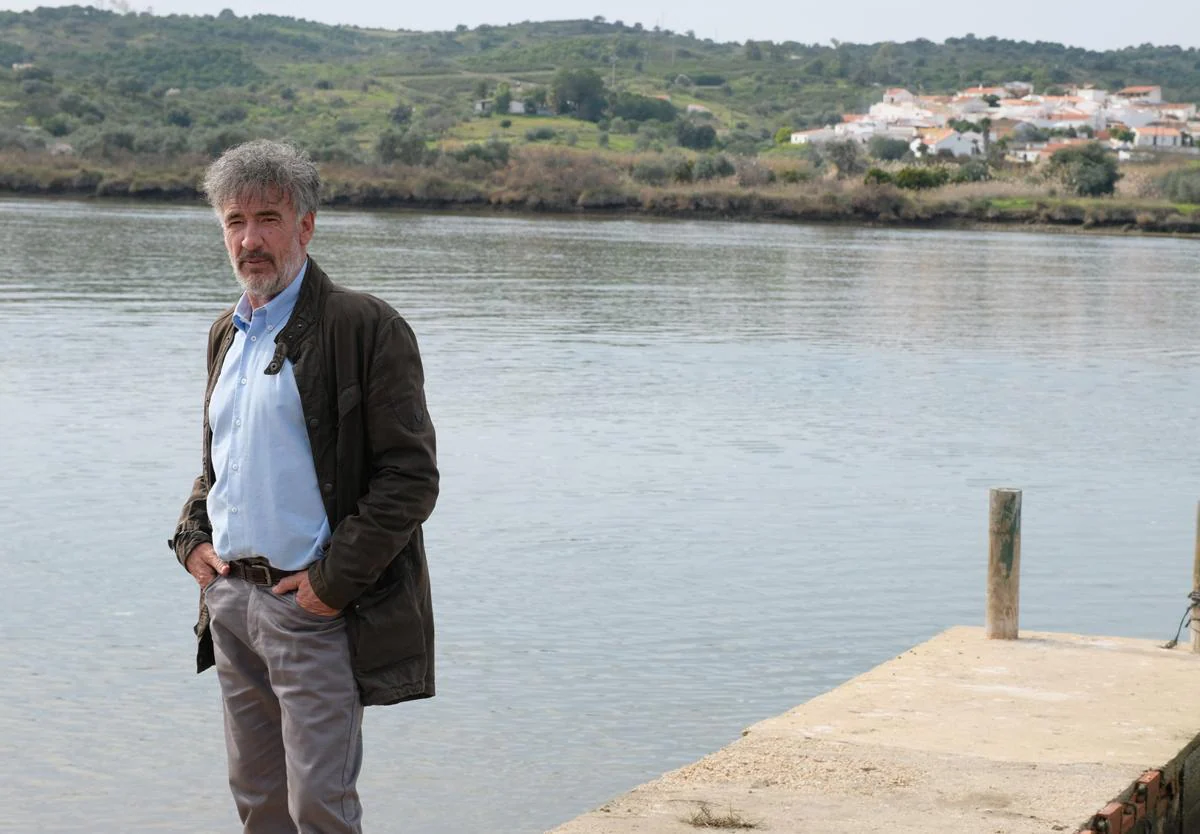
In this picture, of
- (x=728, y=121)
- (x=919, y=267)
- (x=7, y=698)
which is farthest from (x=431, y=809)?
(x=728, y=121)

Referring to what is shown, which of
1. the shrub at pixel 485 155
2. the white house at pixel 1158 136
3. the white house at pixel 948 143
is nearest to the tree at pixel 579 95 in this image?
the white house at pixel 948 143

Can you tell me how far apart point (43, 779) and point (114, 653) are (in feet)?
6.37

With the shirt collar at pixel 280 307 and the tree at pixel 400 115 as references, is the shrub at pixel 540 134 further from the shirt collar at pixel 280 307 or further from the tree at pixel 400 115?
the shirt collar at pixel 280 307

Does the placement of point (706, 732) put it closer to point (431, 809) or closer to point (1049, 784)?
point (431, 809)

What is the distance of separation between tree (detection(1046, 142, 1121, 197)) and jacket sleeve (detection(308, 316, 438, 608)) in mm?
86970

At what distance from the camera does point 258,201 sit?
13.9 feet

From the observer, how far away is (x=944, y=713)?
7.09m

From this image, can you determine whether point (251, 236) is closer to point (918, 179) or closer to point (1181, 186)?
point (918, 179)

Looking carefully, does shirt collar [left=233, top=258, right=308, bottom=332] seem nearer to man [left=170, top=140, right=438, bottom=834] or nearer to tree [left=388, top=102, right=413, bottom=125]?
man [left=170, top=140, right=438, bottom=834]

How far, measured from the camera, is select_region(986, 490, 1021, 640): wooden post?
8.57 meters

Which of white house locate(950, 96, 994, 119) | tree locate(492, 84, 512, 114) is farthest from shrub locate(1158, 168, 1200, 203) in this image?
white house locate(950, 96, 994, 119)

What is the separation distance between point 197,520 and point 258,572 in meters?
0.38

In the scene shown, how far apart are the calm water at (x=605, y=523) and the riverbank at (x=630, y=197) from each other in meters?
46.0

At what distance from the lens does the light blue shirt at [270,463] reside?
4246 mm
